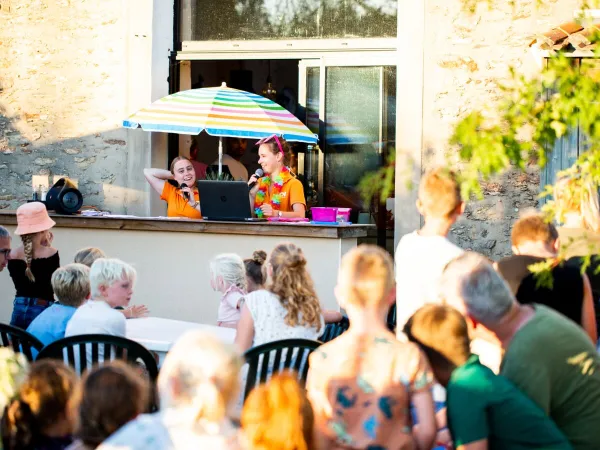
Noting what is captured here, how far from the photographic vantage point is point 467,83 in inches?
312

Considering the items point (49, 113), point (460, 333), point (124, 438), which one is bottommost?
point (124, 438)

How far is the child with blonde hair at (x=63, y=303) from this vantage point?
4848 mm

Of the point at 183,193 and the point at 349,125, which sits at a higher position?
the point at 349,125

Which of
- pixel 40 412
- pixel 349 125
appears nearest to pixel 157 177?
pixel 349 125

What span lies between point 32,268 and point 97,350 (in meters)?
1.97

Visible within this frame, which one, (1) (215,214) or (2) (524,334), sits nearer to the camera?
(2) (524,334)

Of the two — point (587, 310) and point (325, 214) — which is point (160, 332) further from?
point (325, 214)

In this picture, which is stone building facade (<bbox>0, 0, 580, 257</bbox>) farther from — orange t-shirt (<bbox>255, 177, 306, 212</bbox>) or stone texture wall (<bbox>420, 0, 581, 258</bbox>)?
orange t-shirt (<bbox>255, 177, 306, 212</bbox>)

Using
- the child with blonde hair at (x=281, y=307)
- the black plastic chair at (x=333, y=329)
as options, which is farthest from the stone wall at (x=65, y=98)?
the child with blonde hair at (x=281, y=307)

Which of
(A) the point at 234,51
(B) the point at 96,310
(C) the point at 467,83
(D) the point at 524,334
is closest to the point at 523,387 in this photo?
(D) the point at 524,334

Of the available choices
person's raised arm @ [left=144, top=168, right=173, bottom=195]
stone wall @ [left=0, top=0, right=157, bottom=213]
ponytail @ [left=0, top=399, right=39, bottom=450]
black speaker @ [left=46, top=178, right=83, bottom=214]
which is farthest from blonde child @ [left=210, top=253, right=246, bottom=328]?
stone wall @ [left=0, top=0, right=157, bottom=213]

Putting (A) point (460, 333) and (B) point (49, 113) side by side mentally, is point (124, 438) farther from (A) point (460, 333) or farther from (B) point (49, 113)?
(B) point (49, 113)

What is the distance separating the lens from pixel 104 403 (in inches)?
110

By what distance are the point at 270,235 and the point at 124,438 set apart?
14.5 feet
